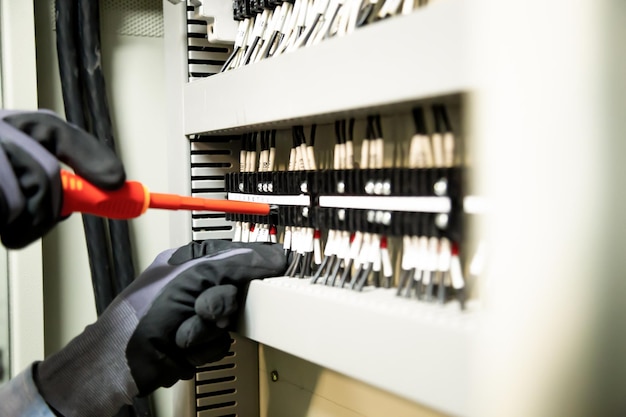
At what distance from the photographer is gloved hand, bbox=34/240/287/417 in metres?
1.15

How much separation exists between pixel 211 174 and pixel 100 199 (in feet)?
1.70

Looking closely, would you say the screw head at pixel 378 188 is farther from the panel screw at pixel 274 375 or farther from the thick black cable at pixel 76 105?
the thick black cable at pixel 76 105

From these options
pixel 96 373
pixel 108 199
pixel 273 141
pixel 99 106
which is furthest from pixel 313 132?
pixel 99 106

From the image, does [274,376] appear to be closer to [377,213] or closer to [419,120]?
[377,213]

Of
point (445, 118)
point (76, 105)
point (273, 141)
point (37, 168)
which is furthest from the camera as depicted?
point (76, 105)

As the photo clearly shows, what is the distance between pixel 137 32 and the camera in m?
1.80

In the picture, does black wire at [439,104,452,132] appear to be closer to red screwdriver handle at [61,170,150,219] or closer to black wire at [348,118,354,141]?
black wire at [348,118,354,141]

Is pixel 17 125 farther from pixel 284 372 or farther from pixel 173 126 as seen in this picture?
pixel 284 372

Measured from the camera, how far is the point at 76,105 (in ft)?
5.42

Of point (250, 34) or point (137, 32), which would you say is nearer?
point (250, 34)

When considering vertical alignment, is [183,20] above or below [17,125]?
above

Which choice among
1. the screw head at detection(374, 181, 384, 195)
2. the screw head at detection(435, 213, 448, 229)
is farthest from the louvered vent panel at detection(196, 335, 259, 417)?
the screw head at detection(435, 213, 448, 229)

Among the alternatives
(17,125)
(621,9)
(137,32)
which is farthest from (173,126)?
(621,9)

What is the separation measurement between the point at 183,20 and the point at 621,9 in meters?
0.90
